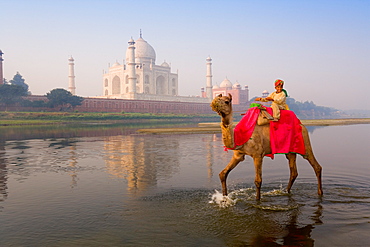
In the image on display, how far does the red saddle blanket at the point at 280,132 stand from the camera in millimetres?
5320

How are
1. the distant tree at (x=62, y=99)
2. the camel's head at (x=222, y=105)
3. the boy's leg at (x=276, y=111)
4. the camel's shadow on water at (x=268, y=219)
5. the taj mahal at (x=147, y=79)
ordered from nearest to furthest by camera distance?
the camel's shadow on water at (x=268, y=219) → the camel's head at (x=222, y=105) → the boy's leg at (x=276, y=111) → the distant tree at (x=62, y=99) → the taj mahal at (x=147, y=79)

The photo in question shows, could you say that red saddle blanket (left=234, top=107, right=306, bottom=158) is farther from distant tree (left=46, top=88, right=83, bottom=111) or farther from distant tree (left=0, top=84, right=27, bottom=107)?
distant tree (left=46, top=88, right=83, bottom=111)

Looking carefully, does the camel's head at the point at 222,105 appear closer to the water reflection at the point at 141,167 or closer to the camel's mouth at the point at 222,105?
the camel's mouth at the point at 222,105

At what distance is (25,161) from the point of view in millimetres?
10148

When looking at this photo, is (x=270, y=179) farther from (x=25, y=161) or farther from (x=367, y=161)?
(x=25, y=161)

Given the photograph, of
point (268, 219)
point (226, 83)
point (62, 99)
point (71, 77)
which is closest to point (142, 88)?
point (71, 77)

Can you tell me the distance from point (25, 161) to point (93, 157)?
6.84 feet

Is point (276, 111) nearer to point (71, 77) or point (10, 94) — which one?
point (10, 94)

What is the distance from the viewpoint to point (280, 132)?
216 inches

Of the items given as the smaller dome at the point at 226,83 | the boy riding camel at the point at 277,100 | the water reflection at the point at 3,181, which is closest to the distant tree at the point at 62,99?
the water reflection at the point at 3,181

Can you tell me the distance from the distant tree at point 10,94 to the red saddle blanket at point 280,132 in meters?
51.5

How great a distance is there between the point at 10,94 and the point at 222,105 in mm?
51974

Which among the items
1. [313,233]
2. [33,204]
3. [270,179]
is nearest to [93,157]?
[33,204]

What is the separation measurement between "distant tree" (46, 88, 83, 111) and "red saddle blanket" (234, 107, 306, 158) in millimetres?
51780
